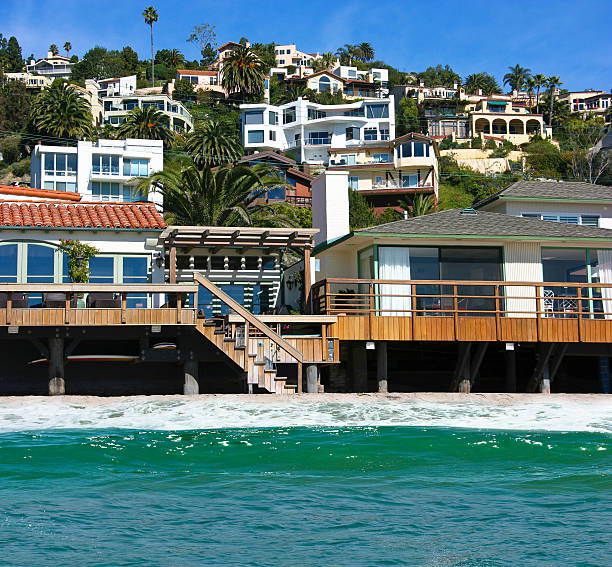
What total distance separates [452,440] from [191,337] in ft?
25.5

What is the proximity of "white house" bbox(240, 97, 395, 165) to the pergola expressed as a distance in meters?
70.4

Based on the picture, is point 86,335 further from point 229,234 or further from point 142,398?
point 229,234

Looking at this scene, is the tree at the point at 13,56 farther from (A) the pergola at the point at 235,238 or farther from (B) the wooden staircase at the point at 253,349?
(B) the wooden staircase at the point at 253,349

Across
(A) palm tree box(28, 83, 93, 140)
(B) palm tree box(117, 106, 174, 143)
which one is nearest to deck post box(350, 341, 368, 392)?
(B) palm tree box(117, 106, 174, 143)

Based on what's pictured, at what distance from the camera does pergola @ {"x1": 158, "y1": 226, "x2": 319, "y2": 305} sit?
2262 cm

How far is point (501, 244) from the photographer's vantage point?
25234mm

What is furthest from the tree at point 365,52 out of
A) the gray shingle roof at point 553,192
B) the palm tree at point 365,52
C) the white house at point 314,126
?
the gray shingle roof at point 553,192

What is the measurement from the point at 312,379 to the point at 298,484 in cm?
868

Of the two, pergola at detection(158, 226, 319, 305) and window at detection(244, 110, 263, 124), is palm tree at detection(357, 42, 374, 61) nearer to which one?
window at detection(244, 110, 263, 124)

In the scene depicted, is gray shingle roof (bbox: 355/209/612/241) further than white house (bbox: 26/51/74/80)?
No

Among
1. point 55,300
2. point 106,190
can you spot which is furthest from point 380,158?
point 55,300

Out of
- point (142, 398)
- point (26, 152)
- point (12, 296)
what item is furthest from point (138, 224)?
point (26, 152)

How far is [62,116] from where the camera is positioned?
89.6 metres

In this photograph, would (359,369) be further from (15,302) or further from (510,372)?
(15,302)
